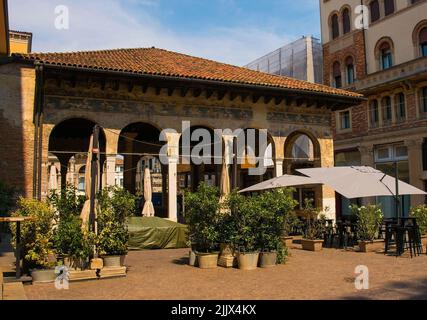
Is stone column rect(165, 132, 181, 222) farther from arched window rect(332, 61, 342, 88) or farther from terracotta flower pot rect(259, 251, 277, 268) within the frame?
arched window rect(332, 61, 342, 88)

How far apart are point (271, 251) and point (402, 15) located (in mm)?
20808

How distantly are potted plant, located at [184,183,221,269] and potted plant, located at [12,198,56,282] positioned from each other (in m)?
3.03

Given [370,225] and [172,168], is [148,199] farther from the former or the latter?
[370,225]

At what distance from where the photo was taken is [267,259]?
31.6 ft

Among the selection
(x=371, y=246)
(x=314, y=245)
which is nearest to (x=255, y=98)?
(x=314, y=245)

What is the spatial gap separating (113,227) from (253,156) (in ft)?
43.4

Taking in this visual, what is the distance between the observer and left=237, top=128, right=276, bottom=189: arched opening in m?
19.0

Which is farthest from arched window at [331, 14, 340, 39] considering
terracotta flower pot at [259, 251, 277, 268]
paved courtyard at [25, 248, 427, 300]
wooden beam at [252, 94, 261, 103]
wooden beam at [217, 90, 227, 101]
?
terracotta flower pot at [259, 251, 277, 268]

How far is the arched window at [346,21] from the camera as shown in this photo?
29.1m

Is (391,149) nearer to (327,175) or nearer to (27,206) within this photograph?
(327,175)

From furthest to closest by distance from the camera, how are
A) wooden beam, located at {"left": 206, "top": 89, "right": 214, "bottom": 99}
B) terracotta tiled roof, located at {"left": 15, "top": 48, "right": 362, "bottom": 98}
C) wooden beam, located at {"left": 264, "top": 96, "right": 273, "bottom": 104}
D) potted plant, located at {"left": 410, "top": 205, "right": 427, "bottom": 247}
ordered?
1. wooden beam, located at {"left": 264, "top": 96, "right": 273, "bottom": 104}
2. wooden beam, located at {"left": 206, "top": 89, "right": 214, "bottom": 99}
3. terracotta tiled roof, located at {"left": 15, "top": 48, "right": 362, "bottom": 98}
4. potted plant, located at {"left": 410, "top": 205, "right": 427, "bottom": 247}

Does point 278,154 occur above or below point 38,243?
above

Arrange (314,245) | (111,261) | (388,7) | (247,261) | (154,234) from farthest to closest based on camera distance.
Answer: (388,7), (154,234), (314,245), (247,261), (111,261)

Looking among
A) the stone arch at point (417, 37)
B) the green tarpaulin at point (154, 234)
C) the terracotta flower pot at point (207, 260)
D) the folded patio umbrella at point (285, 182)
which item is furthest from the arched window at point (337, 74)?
the terracotta flower pot at point (207, 260)
